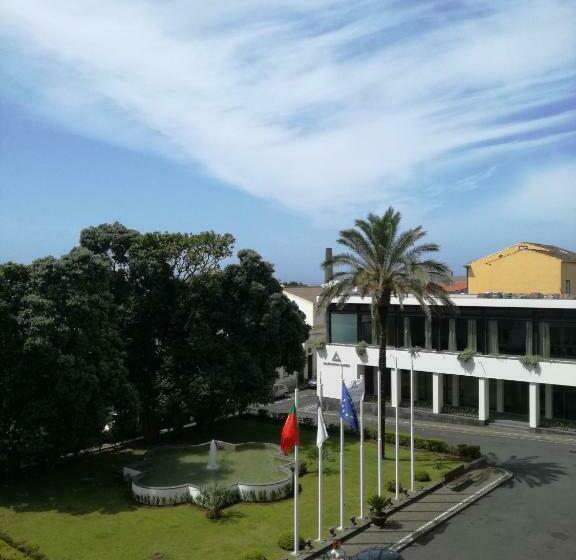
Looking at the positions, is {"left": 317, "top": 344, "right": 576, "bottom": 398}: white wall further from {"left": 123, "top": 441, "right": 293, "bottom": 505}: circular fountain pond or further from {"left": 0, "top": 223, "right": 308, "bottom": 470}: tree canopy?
{"left": 123, "top": 441, "right": 293, "bottom": 505}: circular fountain pond

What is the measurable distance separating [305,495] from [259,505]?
245 cm

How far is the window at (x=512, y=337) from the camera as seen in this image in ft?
135

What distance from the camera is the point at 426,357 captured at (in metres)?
45.2

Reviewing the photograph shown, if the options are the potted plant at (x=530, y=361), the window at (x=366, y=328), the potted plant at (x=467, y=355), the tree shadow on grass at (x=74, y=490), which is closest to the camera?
the tree shadow on grass at (x=74, y=490)

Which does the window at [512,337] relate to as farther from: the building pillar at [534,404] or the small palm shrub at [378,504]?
the small palm shrub at [378,504]

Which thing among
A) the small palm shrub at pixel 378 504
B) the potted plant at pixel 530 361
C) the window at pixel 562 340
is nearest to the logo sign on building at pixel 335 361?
the potted plant at pixel 530 361

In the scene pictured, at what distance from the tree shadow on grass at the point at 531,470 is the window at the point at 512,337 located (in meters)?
9.17

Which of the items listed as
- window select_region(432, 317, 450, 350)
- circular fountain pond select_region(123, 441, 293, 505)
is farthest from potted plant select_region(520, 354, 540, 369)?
circular fountain pond select_region(123, 441, 293, 505)

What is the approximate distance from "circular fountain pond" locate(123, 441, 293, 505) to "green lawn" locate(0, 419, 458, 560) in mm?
643

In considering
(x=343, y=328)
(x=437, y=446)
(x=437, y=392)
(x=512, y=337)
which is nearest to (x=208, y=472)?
(x=437, y=446)

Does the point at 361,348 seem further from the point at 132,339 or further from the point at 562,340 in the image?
the point at 132,339

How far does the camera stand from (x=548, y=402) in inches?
1623

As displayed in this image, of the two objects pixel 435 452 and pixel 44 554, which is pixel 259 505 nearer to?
pixel 44 554

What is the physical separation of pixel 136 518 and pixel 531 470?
65.3 ft
